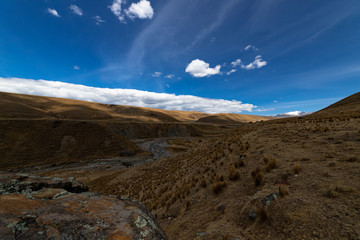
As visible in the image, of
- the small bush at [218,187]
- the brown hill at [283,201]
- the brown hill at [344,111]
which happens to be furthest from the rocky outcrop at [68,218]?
the brown hill at [344,111]

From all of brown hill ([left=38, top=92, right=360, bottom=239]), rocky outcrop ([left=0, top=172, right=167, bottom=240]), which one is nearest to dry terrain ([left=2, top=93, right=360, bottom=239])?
brown hill ([left=38, top=92, right=360, bottom=239])

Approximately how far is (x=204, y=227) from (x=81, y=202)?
14.3 feet

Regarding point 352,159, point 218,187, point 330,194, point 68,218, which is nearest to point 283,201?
point 330,194

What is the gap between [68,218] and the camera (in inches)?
115

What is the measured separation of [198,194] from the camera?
8586mm

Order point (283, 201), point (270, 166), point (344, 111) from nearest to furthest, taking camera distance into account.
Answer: point (283, 201) < point (270, 166) < point (344, 111)

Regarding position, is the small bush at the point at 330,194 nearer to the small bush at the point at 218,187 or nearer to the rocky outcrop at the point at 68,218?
the small bush at the point at 218,187

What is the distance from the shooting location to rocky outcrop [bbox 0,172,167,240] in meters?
2.43

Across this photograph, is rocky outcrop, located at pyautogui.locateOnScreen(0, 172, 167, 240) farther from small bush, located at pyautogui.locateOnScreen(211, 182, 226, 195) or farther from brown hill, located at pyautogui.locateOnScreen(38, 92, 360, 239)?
small bush, located at pyautogui.locateOnScreen(211, 182, 226, 195)

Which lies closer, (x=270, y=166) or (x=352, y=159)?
(x=352, y=159)

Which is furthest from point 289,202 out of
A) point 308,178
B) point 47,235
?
point 47,235

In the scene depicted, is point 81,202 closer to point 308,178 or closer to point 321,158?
point 308,178

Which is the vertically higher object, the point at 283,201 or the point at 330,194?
the point at 330,194

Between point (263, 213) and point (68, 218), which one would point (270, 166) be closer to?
point (263, 213)
